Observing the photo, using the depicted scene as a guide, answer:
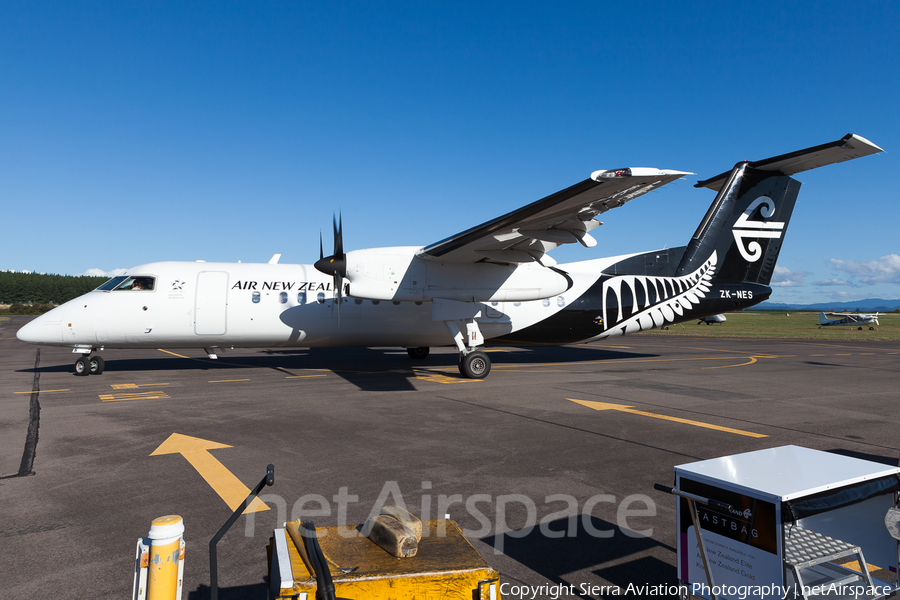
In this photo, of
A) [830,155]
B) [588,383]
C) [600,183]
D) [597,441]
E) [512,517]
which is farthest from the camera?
[830,155]

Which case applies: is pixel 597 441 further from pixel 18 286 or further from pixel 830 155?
pixel 18 286

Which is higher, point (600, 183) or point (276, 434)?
point (600, 183)

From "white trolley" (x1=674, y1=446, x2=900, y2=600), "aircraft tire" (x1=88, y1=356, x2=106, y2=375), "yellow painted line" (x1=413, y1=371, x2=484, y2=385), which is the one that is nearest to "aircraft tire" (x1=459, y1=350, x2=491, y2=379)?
"yellow painted line" (x1=413, y1=371, x2=484, y2=385)

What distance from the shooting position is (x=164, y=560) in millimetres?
2529

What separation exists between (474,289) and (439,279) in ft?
3.53

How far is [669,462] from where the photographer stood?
664 cm

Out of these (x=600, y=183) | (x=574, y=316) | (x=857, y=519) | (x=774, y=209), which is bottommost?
(x=857, y=519)

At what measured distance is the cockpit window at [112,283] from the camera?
46.8ft

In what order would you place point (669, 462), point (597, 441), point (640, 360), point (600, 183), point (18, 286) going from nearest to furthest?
point (669, 462)
point (597, 441)
point (600, 183)
point (640, 360)
point (18, 286)

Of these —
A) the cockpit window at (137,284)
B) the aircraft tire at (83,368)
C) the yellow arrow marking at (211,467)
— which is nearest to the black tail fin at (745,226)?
the yellow arrow marking at (211,467)

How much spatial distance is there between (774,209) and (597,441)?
14774 mm

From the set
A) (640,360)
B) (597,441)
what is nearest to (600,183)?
(597,441)

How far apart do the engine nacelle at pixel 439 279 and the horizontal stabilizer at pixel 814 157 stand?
743 centimetres

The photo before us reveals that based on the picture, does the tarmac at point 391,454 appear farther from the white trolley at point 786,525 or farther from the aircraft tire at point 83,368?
the white trolley at point 786,525
